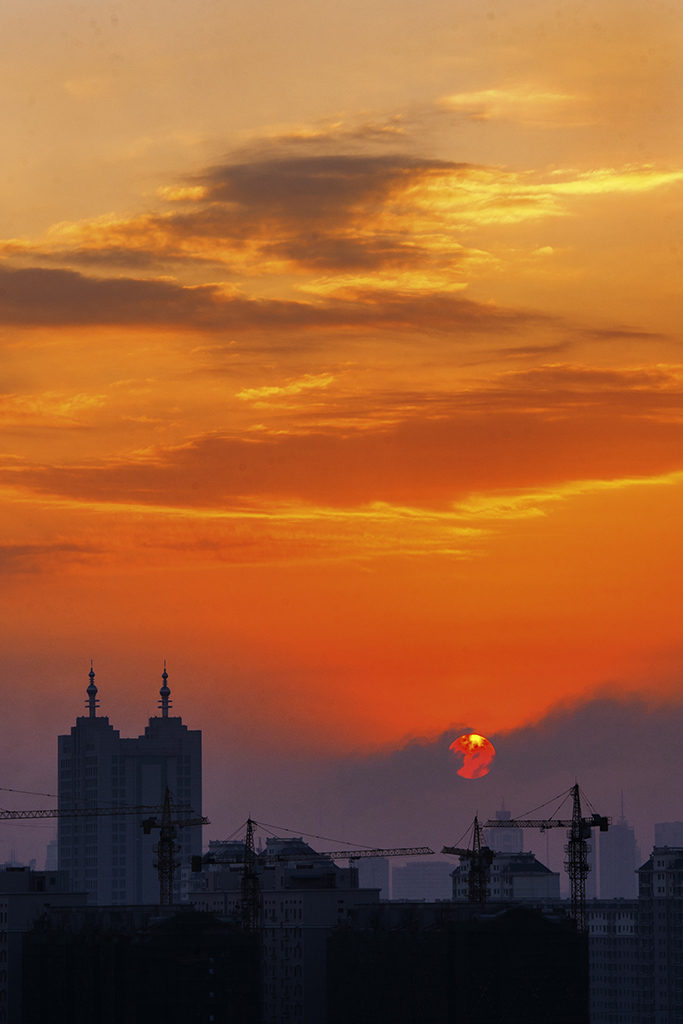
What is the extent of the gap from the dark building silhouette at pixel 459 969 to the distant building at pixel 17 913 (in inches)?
1141

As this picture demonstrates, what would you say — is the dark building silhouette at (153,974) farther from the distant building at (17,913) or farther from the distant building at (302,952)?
the distant building at (302,952)

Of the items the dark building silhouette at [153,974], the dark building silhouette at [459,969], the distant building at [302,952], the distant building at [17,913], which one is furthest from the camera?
the distant building at [302,952]

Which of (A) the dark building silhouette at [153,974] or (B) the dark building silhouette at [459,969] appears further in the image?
(B) the dark building silhouette at [459,969]

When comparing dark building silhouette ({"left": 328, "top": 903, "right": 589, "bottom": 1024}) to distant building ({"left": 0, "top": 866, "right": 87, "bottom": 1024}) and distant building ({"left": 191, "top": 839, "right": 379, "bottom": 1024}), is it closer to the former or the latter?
distant building ({"left": 191, "top": 839, "right": 379, "bottom": 1024})

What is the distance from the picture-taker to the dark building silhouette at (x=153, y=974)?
484 ft

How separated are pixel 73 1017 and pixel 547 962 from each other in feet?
132

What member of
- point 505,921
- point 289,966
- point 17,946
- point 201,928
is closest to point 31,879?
point 17,946

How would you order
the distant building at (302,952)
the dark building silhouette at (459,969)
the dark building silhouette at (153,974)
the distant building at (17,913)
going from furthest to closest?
1. the distant building at (302,952)
2. the distant building at (17,913)
3. the dark building silhouette at (459,969)
4. the dark building silhouette at (153,974)

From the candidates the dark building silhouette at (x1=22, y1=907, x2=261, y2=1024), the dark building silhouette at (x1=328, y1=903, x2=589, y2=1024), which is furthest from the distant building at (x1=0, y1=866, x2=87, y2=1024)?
the dark building silhouette at (x1=328, y1=903, x2=589, y2=1024)

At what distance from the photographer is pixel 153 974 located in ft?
486

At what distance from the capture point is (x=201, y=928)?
149 m

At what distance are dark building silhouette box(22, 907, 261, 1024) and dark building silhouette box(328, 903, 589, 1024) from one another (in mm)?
13364

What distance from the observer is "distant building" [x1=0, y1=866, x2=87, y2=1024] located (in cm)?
16632

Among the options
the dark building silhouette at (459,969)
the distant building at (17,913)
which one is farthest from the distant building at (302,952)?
the distant building at (17,913)
